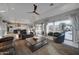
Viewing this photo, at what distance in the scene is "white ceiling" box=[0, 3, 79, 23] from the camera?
101 inches

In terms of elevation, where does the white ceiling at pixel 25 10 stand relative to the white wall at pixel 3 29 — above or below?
above

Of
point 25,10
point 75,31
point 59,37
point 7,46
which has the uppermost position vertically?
point 25,10

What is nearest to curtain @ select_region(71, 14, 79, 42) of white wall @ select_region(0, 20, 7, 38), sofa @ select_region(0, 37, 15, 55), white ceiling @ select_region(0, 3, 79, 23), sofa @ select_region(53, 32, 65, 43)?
sofa @ select_region(53, 32, 65, 43)

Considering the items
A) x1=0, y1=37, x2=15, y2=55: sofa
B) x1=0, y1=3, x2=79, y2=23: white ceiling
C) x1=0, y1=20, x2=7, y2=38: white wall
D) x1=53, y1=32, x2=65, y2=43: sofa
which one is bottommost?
x1=0, y1=37, x2=15, y2=55: sofa

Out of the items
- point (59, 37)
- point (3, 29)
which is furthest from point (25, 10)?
point (59, 37)

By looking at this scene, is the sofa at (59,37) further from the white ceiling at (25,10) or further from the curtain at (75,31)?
the white ceiling at (25,10)

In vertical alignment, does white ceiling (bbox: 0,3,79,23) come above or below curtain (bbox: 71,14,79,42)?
above

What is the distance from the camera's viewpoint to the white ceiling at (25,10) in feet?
8.45

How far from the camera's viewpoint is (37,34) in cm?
268

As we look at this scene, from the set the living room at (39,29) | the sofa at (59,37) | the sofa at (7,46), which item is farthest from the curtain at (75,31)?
the sofa at (7,46)

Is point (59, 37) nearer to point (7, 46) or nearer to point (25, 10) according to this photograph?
point (25, 10)

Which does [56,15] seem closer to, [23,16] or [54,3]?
[54,3]

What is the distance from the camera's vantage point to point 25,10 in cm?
260

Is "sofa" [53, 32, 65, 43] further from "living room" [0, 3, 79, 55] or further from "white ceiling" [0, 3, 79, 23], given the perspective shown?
"white ceiling" [0, 3, 79, 23]
